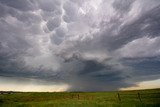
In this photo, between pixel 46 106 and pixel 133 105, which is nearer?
pixel 133 105

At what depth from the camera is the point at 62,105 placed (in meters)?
32.6

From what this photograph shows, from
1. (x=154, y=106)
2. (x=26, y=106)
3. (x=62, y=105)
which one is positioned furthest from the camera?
(x=26, y=106)

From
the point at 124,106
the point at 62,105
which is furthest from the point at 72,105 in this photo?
the point at 124,106

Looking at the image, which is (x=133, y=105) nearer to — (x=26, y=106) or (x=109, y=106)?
(x=109, y=106)

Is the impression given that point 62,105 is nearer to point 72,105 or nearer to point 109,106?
point 72,105

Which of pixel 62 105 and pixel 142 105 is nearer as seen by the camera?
pixel 142 105

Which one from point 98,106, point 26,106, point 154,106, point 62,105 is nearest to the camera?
point 154,106

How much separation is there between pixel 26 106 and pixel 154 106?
1941 cm

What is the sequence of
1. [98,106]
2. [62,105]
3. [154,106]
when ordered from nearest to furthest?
[154,106] → [98,106] → [62,105]

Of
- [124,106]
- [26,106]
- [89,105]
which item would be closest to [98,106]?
[89,105]

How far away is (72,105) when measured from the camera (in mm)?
31703

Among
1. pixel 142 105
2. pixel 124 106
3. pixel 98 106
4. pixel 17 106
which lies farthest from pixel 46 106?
pixel 142 105

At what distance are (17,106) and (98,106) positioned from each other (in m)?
13.9

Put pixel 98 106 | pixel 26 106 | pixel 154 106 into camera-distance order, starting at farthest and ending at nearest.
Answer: pixel 26 106
pixel 98 106
pixel 154 106
